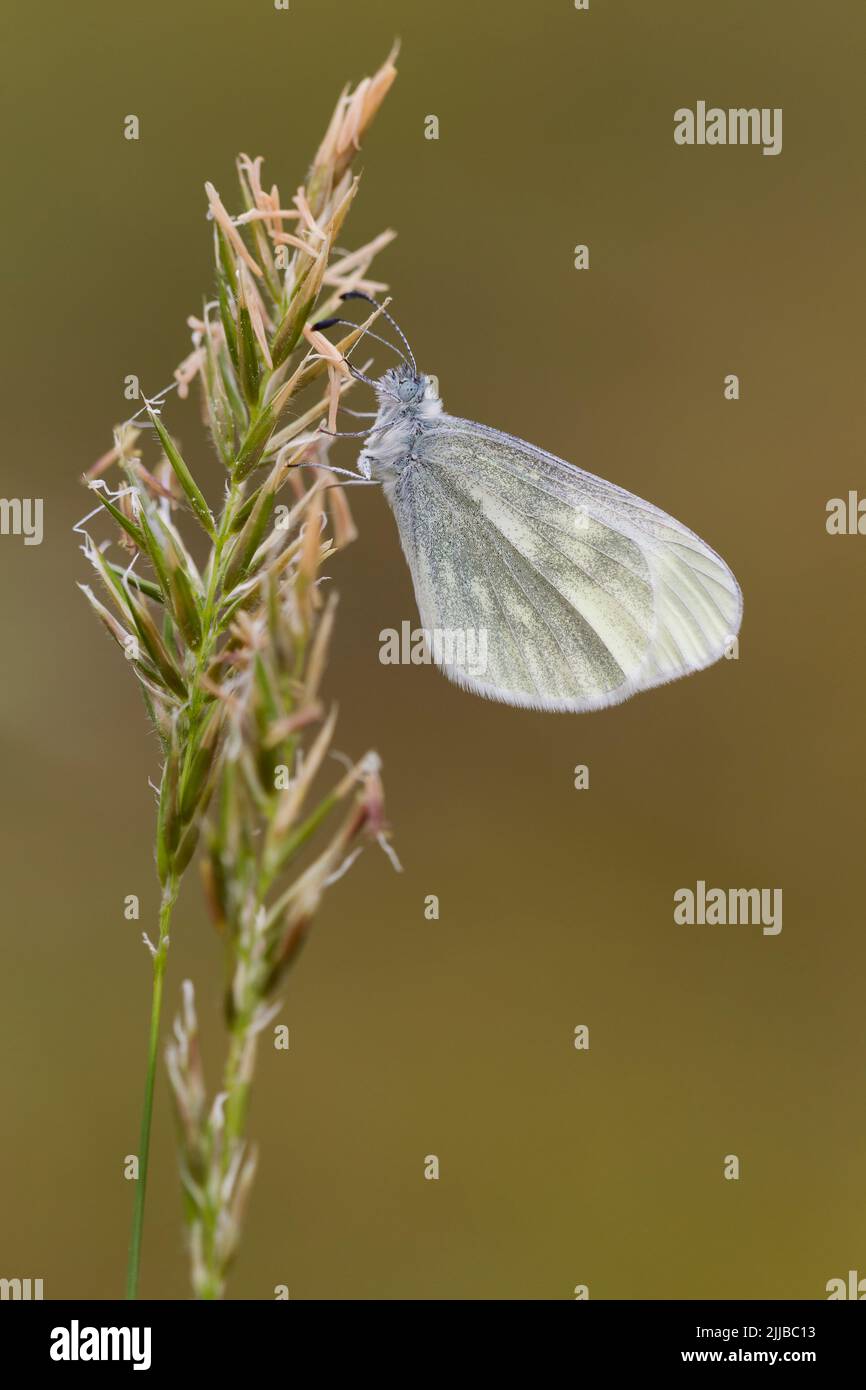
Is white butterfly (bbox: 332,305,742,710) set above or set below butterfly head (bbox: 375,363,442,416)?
below

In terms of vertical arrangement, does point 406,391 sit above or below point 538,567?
above

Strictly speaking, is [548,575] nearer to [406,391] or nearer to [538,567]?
[538,567]

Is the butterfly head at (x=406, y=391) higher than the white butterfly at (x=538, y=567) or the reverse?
higher

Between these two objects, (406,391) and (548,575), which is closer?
(406,391)

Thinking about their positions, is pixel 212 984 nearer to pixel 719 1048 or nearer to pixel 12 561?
pixel 12 561

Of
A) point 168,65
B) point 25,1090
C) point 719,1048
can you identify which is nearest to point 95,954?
point 25,1090

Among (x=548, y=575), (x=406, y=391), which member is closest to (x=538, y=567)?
(x=548, y=575)
